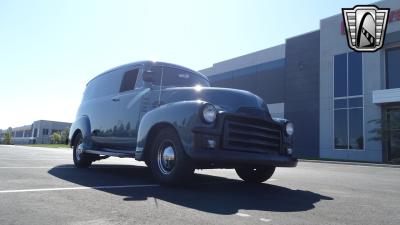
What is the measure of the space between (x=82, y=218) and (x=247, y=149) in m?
2.94

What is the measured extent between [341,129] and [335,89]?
11.3 ft

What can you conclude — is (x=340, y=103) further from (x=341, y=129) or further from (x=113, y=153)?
(x=113, y=153)

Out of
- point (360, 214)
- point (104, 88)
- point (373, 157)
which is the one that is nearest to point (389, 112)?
point (373, 157)

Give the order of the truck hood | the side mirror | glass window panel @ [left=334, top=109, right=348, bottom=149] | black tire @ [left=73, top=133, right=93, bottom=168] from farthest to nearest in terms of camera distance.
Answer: glass window panel @ [left=334, top=109, right=348, bottom=149] < black tire @ [left=73, top=133, right=93, bottom=168] < the side mirror < the truck hood

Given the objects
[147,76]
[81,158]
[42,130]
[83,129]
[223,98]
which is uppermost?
[42,130]

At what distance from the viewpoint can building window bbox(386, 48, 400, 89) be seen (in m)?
30.4

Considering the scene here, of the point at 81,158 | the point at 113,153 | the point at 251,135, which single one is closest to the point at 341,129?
the point at 81,158

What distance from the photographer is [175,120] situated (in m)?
6.11

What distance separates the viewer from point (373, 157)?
3020 cm

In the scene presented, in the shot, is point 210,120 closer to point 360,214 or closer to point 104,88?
point 360,214

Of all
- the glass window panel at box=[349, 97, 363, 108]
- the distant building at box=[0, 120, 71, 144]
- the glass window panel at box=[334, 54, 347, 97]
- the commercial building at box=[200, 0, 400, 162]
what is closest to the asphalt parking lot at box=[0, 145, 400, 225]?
the commercial building at box=[200, 0, 400, 162]

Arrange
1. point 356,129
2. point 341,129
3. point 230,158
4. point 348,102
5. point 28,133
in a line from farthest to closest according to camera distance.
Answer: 1. point 28,133
2. point 341,129
3. point 348,102
4. point 356,129
5. point 230,158

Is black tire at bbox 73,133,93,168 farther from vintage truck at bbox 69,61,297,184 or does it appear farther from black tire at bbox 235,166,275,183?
black tire at bbox 235,166,275,183

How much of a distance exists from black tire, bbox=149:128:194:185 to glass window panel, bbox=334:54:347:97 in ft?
96.8
